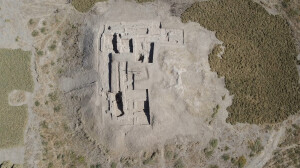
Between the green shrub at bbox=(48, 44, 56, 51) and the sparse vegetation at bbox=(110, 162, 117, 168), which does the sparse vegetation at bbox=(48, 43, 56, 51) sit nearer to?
the green shrub at bbox=(48, 44, 56, 51)

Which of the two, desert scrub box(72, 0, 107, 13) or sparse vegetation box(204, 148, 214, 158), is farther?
desert scrub box(72, 0, 107, 13)

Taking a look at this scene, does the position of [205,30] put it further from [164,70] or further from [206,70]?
[164,70]

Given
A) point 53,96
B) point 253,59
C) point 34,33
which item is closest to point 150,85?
point 53,96

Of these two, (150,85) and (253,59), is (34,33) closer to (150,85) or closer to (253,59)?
(150,85)

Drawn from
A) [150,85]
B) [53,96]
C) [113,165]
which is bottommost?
[113,165]

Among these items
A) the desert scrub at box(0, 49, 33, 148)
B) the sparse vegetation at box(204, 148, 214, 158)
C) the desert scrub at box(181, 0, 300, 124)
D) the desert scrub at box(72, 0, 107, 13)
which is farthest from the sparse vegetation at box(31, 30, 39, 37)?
the sparse vegetation at box(204, 148, 214, 158)

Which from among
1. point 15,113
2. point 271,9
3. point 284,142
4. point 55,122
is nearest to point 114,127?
point 55,122

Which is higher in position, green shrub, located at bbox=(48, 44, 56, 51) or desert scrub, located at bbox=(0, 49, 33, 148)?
green shrub, located at bbox=(48, 44, 56, 51)

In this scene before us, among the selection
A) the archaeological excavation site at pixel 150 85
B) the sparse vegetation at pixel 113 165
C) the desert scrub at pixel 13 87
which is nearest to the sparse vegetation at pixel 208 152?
the archaeological excavation site at pixel 150 85
